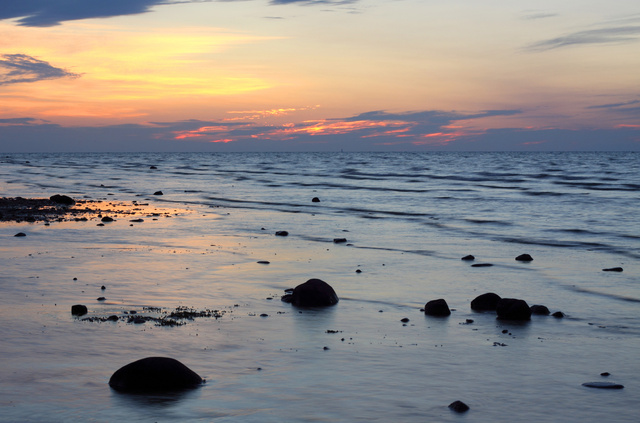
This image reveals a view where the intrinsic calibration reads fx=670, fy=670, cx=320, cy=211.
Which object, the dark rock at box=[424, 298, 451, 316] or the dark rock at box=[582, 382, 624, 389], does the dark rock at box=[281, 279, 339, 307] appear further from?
the dark rock at box=[582, 382, 624, 389]

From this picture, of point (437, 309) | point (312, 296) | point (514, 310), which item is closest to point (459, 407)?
point (437, 309)

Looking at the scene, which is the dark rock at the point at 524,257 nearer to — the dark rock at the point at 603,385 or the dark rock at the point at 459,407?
the dark rock at the point at 603,385

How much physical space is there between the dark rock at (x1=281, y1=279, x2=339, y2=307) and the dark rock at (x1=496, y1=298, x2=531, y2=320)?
2.96 meters

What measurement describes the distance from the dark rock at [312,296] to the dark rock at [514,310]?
2.96 metres

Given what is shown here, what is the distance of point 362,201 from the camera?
131ft

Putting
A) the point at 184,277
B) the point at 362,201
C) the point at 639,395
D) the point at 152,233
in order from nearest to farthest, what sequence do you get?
the point at 639,395
the point at 184,277
the point at 152,233
the point at 362,201

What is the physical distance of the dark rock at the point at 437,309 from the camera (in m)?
11.5

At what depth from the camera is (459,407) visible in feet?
23.6

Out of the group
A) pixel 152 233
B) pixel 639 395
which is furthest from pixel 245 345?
pixel 152 233

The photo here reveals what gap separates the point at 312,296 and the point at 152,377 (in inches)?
189

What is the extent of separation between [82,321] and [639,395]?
7.84 meters

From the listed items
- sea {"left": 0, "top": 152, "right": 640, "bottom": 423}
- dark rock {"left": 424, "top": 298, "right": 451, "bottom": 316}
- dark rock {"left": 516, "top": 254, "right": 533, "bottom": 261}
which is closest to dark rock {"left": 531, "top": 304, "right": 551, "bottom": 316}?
sea {"left": 0, "top": 152, "right": 640, "bottom": 423}

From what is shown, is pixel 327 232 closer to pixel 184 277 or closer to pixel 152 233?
pixel 152 233

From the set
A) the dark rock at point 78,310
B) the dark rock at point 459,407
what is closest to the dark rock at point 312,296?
the dark rock at point 78,310
